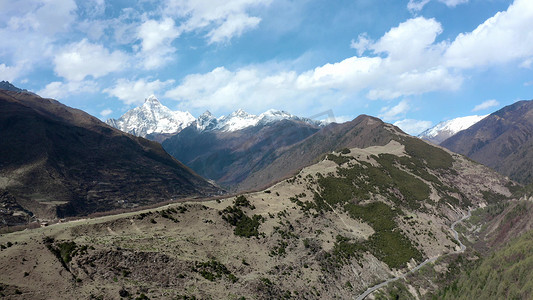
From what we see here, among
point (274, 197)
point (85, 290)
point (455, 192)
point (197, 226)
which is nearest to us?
point (85, 290)

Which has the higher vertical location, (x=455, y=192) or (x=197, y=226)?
(x=197, y=226)

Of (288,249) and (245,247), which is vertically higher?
(245,247)

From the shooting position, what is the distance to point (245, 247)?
82500 mm

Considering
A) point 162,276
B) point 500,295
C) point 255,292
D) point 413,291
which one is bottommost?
point 500,295

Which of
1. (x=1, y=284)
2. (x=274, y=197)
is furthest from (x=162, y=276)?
(x=274, y=197)

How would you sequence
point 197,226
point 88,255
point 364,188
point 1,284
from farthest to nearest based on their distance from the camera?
point 364,188 < point 197,226 < point 88,255 < point 1,284

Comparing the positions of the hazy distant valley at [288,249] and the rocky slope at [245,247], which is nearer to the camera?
the rocky slope at [245,247]

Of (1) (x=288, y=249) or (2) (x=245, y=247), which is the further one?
(1) (x=288, y=249)

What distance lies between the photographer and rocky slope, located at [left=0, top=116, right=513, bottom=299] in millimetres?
56312

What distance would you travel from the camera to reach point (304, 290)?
7538 cm

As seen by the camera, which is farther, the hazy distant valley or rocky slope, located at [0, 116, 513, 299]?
the hazy distant valley

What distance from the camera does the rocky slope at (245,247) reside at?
185 ft

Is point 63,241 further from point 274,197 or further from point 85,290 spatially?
point 274,197

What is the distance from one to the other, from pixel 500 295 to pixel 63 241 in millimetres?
104819
